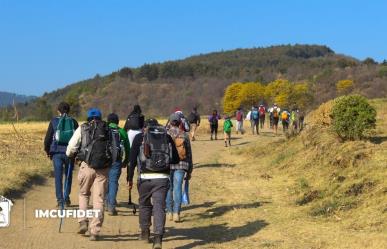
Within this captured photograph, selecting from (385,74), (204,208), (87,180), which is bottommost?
(204,208)

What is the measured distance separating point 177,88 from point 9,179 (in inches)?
6508

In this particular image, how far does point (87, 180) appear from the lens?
27.8 feet

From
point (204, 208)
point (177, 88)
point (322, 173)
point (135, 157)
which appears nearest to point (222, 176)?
point (322, 173)

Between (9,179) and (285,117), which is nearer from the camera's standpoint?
(9,179)

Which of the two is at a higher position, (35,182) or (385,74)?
(385,74)

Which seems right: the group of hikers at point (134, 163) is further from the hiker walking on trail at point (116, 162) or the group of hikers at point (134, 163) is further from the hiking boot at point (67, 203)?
the hiking boot at point (67, 203)

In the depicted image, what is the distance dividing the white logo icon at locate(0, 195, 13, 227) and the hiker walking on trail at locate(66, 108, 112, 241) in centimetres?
149

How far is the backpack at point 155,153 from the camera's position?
7949mm

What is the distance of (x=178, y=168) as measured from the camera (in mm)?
10125

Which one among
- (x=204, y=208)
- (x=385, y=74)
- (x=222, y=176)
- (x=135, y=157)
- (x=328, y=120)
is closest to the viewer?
(x=135, y=157)

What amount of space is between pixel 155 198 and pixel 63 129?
2871mm

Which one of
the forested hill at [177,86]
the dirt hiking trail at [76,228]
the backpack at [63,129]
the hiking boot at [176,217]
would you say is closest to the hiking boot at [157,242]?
the dirt hiking trail at [76,228]

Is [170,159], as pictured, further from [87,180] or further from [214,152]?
[214,152]

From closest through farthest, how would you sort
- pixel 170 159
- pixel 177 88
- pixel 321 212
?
pixel 170 159
pixel 321 212
pixel 177 88
